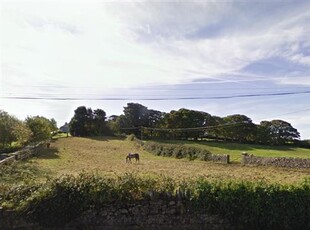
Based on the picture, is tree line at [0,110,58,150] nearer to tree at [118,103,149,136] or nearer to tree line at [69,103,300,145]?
tree line at [69,103,300,145]

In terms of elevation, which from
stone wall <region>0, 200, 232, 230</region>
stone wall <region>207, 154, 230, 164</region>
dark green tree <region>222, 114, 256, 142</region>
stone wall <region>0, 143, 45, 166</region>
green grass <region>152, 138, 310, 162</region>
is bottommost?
stone wall <region>0, 200, 232, 230</region>

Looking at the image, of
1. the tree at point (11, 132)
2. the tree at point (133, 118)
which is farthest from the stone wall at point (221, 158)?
the tree at point (133, 118)

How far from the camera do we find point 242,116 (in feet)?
211

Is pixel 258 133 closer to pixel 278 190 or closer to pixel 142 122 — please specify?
pixel 142 122

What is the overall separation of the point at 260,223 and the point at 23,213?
5.94 m

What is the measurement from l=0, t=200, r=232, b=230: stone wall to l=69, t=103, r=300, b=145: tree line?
49506 mm

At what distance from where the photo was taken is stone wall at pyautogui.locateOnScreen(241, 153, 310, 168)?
24812mm

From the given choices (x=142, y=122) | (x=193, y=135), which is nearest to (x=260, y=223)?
(x=193, y=135)

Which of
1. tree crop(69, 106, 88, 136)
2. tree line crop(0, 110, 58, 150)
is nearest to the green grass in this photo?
tree line crop(0, 110, 58, 150)

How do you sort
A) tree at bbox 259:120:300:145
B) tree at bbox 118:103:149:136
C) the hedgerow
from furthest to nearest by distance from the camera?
tree at bbox 118:103:149:136
tree at bbox 259:120:300:145
the hedgerow

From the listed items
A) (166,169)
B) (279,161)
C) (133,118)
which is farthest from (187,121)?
(166,169)

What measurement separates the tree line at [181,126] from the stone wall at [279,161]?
29.6 meters

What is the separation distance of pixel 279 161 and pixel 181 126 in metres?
39.5

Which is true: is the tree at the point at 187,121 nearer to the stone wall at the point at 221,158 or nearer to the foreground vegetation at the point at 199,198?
the stone wall at the point at 221,158
